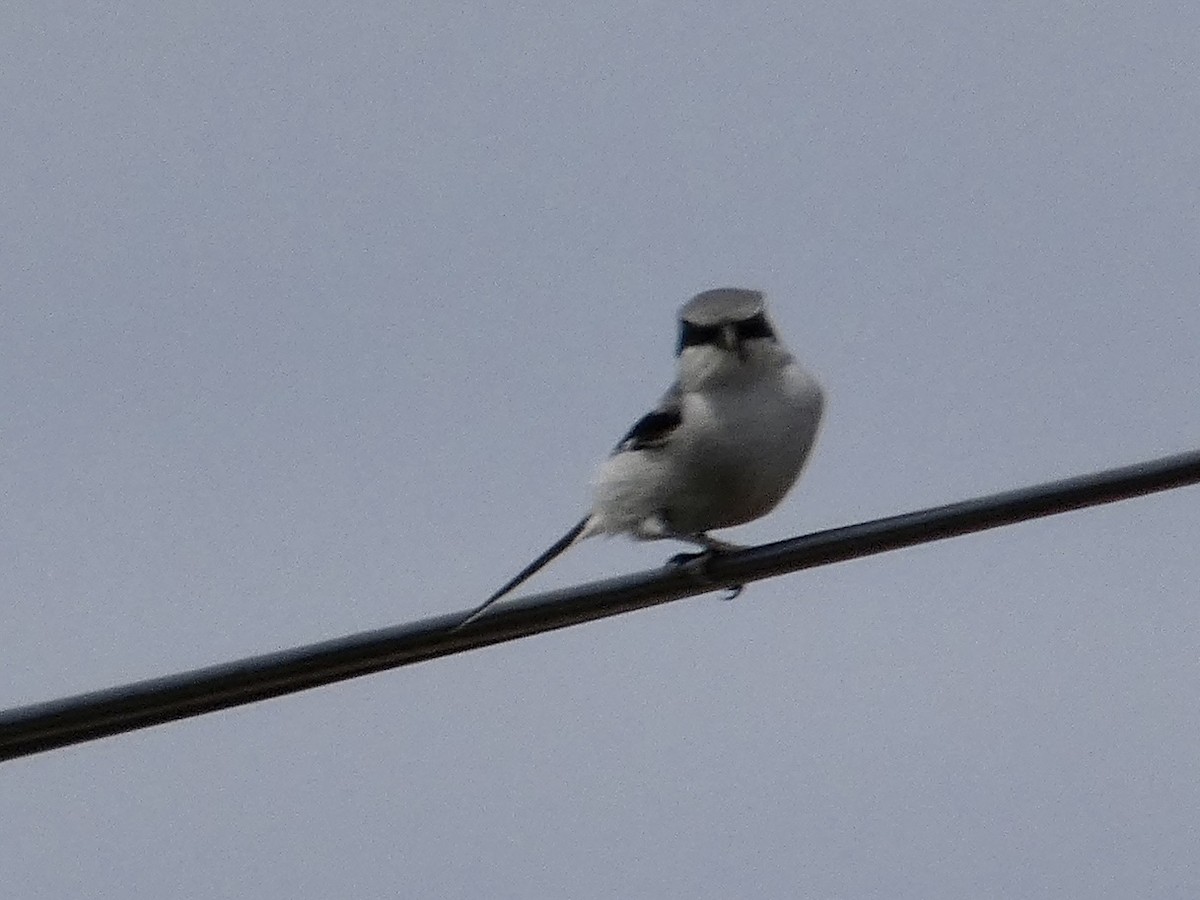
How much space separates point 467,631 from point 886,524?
114 centimetres

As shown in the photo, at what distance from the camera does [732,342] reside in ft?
30.3

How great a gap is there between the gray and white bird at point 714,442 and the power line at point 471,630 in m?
2.02

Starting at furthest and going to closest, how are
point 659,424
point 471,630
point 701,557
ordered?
1. point 659,424
2. point 701,557
3. point 471,630

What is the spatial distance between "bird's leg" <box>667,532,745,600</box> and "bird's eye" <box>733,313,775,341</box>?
31.0 inches

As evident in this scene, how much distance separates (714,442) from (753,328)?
620mm

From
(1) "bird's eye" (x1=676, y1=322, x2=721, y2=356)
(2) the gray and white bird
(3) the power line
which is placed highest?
(1) "bird's eye" (x1=676, y1=322, x2=721, y2=356)

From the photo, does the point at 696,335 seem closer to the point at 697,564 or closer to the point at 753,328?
the point at 753,328

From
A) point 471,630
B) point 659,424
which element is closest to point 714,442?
point 659,424

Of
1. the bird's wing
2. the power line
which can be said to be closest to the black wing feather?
the bird's wing

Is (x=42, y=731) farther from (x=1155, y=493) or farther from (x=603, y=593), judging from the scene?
(x=1155, y=493)

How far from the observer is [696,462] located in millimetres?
8977

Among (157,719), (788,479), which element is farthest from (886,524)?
(788,479)

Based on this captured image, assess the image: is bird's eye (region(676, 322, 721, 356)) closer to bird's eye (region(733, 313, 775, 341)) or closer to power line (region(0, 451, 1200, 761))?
bird's eye (region(733, 313, 775, 341))

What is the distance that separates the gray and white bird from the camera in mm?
8930
